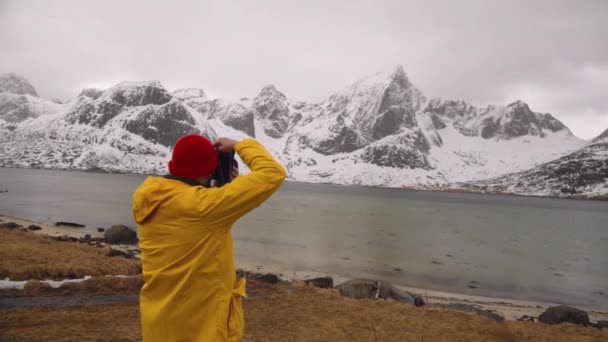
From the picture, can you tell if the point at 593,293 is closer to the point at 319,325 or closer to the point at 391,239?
the point at 391,239

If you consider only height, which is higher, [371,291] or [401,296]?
[371,291]

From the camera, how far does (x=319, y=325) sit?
10.8 meters

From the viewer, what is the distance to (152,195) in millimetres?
2816

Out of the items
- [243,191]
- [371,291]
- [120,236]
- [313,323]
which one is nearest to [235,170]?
[243,191]

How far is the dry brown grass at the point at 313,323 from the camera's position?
8.63 m

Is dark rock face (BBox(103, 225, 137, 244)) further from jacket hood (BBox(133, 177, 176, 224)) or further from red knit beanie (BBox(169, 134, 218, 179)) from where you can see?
red knit beanie (BBox(169, 134, 218, 179))

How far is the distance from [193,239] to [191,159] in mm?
564

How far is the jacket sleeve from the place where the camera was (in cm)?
270

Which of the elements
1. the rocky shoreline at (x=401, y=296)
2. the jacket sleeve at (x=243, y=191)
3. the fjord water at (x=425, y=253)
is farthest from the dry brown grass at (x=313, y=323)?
the fjord water at (x=425, y=253)

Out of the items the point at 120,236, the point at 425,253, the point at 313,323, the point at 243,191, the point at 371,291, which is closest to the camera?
the point at 243,191

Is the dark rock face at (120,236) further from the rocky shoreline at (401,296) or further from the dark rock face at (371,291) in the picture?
the dark rock face at (371,291)

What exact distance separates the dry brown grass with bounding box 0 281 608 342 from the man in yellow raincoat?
6020 millimetres

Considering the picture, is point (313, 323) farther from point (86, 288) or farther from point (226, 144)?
point (226, 144)

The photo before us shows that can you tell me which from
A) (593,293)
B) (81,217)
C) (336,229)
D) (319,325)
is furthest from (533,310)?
(81,217)
